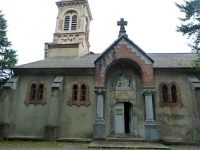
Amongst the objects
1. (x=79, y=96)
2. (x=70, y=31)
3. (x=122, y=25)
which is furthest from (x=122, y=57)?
(x=70, y=31)

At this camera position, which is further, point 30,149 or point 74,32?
point 74,32

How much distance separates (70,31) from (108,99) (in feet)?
44.3

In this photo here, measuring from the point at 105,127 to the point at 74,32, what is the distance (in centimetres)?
1520

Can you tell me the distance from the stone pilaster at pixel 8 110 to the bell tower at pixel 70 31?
8.58 meters

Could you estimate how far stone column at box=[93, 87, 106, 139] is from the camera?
13.7 metres

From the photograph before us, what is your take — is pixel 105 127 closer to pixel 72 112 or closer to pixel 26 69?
pixel 72 112

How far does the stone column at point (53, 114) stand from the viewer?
558 inches

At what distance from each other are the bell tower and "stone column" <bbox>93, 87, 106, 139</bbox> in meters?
9.59

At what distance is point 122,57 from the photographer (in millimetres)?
15547

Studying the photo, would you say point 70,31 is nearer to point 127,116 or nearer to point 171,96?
point 127,116

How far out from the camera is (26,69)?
17.3 meters

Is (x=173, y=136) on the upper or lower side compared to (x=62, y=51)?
lower

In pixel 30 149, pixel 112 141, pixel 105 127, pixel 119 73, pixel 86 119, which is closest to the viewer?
pixel 30 149

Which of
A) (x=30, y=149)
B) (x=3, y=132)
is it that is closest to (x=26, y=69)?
(x=3, y=132)
